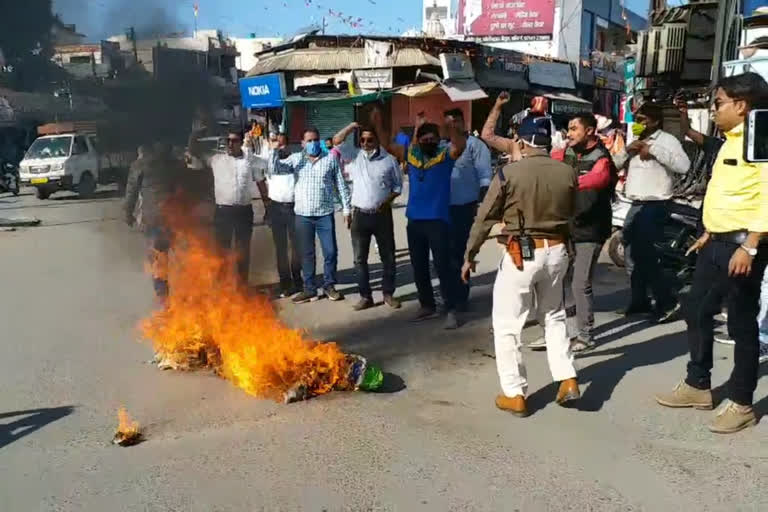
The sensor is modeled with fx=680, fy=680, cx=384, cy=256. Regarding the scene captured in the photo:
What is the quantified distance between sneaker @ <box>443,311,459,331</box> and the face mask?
1519 mm

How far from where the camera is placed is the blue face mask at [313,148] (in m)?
7.51

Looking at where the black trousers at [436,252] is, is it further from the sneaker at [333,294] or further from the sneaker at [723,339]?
the sneaker at [723,339]

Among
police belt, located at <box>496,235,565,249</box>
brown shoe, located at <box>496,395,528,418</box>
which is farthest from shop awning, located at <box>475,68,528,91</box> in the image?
brown shoe, located at <box>496,395,528,418</box>

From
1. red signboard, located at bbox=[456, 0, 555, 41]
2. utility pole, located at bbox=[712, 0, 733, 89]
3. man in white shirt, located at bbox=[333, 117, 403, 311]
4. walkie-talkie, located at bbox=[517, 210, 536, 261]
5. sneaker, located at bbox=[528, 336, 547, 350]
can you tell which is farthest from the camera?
red signboard, located at bbox=[456, 0, 555, 41]

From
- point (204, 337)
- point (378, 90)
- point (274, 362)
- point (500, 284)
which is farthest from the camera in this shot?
point (378, 90)

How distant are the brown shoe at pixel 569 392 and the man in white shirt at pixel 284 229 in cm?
418

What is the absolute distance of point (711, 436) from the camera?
4.06 m

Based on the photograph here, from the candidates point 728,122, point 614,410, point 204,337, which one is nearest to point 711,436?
point 614,410

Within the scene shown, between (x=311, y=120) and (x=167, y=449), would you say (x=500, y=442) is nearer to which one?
(x=167, y=449)

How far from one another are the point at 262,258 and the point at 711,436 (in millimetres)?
6302

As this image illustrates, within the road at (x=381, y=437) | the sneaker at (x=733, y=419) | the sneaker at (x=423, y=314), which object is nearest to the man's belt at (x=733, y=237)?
the sneaker at (x=733, y=419)

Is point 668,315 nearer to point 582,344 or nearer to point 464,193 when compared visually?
point 582,344

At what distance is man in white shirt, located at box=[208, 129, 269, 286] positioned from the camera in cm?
725

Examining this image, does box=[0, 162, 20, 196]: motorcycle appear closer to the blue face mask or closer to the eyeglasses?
the blue face mask
